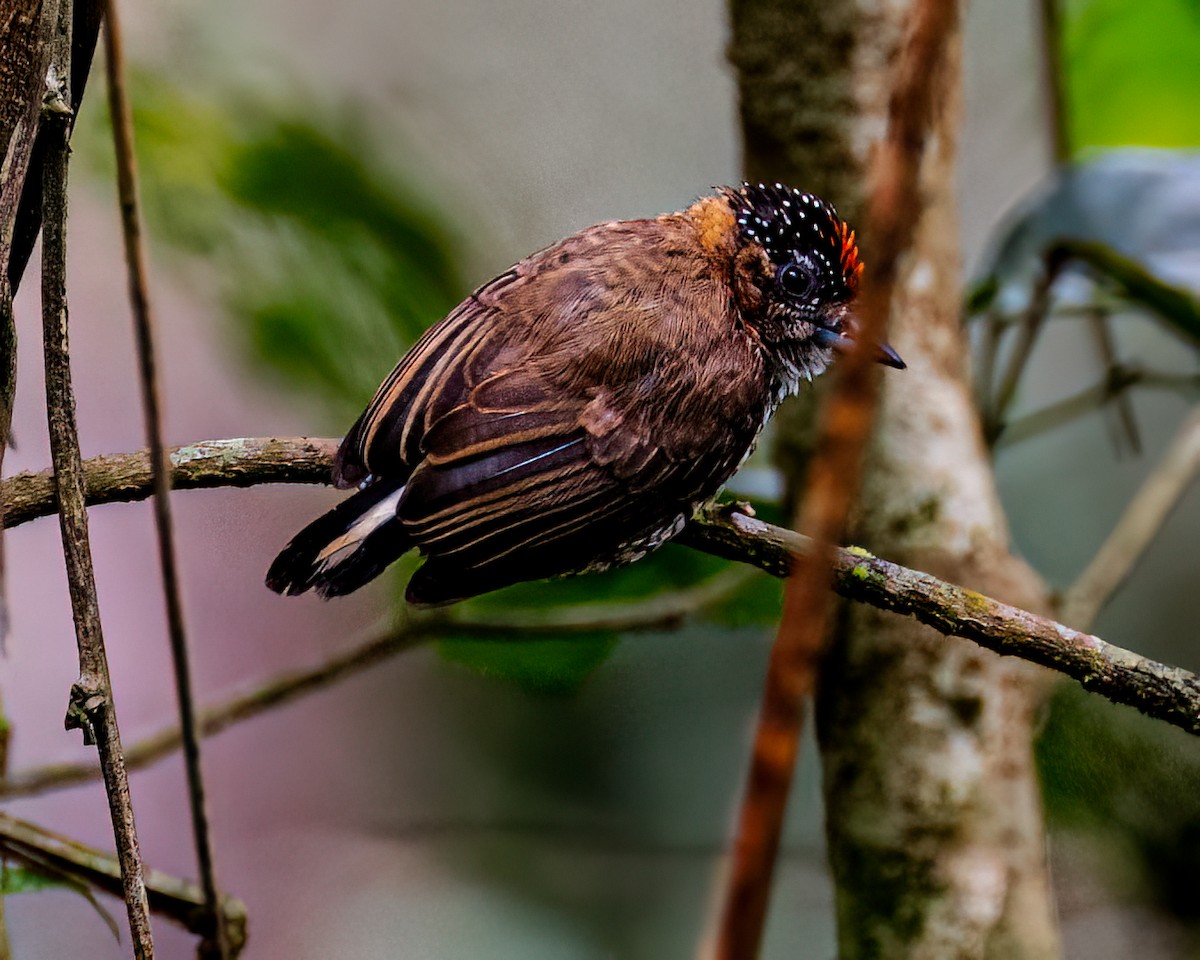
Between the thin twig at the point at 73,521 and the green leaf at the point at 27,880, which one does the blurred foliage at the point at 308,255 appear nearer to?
the green leaf at the point at 27,880

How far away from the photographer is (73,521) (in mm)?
551

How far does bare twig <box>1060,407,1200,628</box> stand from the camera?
1.34 m

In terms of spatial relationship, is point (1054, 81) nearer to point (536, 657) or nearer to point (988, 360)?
point (988, 360)

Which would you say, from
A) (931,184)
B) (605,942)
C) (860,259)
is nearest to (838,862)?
(605,942)

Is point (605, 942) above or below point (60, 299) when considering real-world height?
below

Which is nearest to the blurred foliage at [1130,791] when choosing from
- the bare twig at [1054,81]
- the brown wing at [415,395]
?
the bare twig at [1054,81]

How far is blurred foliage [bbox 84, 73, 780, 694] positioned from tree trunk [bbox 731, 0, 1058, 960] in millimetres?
194

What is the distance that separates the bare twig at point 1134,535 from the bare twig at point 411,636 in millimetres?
404

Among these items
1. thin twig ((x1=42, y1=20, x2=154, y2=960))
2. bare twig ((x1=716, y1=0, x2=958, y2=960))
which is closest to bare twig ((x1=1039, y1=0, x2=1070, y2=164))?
thin twig ((x1=42, y1=20, x2=154, y2=960))

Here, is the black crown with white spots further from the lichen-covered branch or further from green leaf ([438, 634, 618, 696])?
green leaf ([438, 634, 618, 696])

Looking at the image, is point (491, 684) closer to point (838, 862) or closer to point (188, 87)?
point (838, 862)

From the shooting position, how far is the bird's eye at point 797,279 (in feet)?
3.45

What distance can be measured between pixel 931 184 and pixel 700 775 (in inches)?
30.4

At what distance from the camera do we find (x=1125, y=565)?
1.36 meters
